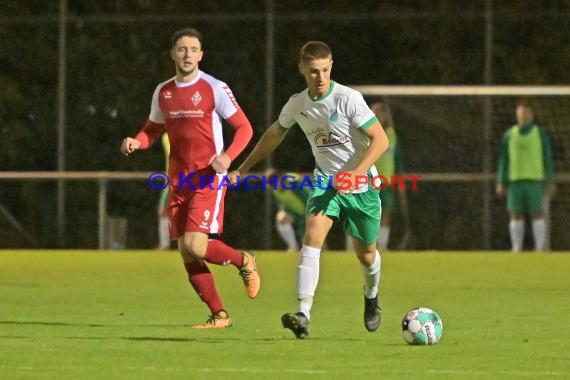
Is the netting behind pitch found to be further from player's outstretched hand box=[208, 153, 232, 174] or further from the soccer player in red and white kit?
player's outstretched hand box=[208, 153, 232, 174]

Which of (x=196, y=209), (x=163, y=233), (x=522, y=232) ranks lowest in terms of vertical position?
(x=163, y=233)

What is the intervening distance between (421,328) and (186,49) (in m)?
2.47

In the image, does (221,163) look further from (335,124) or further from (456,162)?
(456,162)

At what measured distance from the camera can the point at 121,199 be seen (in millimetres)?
23859

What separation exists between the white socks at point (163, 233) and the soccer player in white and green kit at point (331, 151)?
13.1 m

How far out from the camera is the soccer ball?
924 cm

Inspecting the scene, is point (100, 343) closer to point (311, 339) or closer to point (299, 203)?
point (311, 339)

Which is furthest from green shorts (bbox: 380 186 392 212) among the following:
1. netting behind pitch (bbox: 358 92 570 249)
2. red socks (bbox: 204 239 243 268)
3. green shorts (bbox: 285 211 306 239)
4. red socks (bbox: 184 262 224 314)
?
red socks (bbox: 184 262 224 314)

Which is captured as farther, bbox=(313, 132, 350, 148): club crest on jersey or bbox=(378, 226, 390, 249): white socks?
bbox=(378, 226, 390, 249): white socks

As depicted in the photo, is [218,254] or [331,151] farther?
[218,254]

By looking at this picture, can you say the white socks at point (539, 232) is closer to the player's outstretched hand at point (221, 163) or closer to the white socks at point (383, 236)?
the white socks at point (383, 236)

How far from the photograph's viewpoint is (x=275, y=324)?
10.9 metres

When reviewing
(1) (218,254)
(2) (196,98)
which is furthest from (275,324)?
(2) (196,98)

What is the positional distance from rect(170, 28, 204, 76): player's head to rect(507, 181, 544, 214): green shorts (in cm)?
1190
